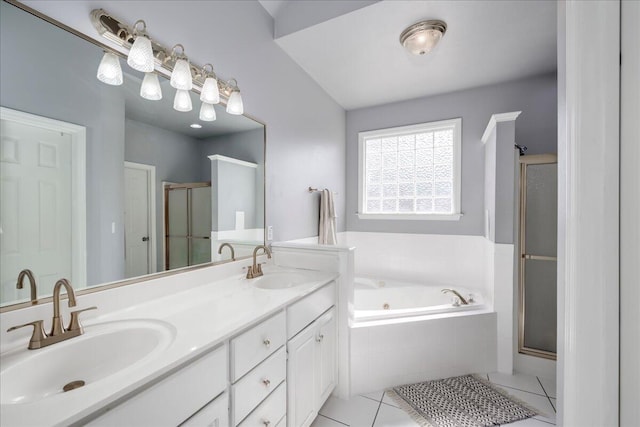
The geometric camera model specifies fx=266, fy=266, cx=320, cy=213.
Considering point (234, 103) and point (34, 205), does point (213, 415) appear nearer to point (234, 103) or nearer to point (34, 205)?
point (34, 205)

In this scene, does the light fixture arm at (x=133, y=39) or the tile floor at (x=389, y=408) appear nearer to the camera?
the light fixture arm at (x=133, y=39)

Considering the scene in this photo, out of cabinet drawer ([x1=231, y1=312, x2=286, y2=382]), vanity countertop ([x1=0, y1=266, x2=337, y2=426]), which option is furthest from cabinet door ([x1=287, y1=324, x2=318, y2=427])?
vanity countertop ([x1=0, y1=266, x2=337, y2=426])

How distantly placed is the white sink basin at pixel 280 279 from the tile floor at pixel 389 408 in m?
0.85

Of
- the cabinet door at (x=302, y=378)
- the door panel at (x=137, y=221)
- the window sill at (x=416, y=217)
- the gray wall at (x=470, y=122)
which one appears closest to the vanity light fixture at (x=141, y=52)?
the door panel at (x=137, y=221)

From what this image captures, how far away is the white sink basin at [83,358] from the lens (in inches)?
27.8

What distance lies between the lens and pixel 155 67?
4.19 ft

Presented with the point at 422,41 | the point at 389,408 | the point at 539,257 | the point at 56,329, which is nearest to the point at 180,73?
Result: the point at 56,329

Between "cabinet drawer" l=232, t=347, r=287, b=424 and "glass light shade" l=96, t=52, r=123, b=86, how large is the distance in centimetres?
130

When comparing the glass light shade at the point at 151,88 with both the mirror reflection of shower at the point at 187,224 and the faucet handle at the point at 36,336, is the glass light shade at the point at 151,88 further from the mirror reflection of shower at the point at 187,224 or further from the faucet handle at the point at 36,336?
the faucet handle at the point at 36,336

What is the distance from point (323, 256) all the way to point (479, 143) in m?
2.23

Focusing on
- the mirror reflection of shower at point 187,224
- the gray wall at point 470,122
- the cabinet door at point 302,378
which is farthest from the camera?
the gray wall at point 470,122

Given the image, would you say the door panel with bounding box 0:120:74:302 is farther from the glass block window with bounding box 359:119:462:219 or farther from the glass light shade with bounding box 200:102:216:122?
the glass block window with bounding box 359:119:462:219

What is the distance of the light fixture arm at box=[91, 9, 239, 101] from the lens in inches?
42.6

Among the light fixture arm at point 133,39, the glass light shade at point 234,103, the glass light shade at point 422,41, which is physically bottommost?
the glass light shade at point 234,103
